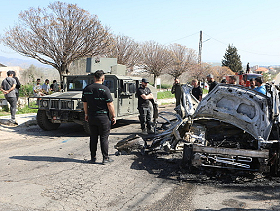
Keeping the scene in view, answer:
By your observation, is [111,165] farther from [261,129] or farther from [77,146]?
[261,129]

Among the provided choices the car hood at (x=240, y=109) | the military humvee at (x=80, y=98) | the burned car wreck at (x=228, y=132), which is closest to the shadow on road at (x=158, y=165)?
the burned car wreck at (x=228, y=132)

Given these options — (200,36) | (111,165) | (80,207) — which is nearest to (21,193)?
(80,207)

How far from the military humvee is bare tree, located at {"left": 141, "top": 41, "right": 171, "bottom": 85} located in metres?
21.7

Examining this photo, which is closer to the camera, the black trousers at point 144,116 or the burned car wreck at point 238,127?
the burned car wreck at point 238,127

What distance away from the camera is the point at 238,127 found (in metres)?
5.12

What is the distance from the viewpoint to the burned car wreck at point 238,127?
15.0 feet

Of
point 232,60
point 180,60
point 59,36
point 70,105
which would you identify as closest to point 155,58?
point 180,60

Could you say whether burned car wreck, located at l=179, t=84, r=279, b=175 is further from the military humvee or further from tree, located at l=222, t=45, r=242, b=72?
tree, located at l=222, t=45, r=242, b=72

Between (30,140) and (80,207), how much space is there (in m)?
4.90

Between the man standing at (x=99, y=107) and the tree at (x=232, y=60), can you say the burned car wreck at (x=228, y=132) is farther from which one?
the tree at (x=232, y=60)

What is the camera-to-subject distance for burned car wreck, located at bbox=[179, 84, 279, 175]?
457 cm

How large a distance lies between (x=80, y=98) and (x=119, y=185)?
4.19 m

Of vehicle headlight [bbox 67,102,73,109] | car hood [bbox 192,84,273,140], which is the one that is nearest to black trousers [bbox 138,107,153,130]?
vehicle headlight [bbox 67,102,73,109]

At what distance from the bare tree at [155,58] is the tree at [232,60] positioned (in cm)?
2983
